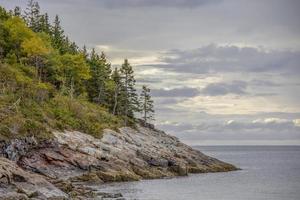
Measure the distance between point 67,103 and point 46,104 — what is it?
24.5 ft

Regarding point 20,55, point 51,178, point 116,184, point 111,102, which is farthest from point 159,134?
point 51,178

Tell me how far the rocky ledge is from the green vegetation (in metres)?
2.42

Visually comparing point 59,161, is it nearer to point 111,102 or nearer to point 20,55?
point 20,55

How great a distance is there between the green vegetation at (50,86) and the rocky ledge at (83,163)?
7.94 feet

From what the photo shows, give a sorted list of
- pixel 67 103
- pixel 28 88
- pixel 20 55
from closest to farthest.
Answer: pixel 28 88 → pixel 67 103 → pixel 20 55

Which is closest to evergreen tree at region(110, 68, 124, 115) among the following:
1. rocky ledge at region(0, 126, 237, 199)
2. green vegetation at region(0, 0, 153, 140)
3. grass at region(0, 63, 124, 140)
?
green vegetation at region(0, 0, 153, 140)

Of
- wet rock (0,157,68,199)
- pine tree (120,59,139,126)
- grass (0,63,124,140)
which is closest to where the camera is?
wet rock (0,157,68,199)

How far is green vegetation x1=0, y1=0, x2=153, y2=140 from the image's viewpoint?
7450cm

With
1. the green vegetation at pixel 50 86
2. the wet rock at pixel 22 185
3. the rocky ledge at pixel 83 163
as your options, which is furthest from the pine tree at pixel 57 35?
the wet rock at pixel 22 185

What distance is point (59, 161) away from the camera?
6788cm

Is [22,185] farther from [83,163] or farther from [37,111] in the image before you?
[37,111]

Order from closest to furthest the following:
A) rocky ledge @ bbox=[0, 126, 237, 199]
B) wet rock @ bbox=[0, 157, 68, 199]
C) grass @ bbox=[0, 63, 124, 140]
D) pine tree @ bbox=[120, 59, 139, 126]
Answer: wet rock @ bbox=[0, 157, 68, 199] < rocky ledge @ bbox=[0, 126, 237, 199] < grass @ bbox=[0, 63, 124, 140] < pine tree @ bbox=[120, 59, 139, 126]

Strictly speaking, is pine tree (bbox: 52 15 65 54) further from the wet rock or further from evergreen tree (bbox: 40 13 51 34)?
the wet rock

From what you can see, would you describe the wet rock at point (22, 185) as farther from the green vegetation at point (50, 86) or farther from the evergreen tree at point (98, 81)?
the evergreen tree at point (98, 81)
